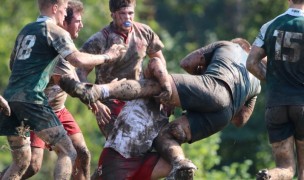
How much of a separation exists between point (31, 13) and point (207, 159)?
47.0 ft

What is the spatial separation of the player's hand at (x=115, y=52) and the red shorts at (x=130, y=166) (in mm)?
988

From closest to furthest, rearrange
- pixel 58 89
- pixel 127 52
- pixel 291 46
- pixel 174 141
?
pixel 291 46
pixel 174 141
pixel 58 89
pixel 127 52

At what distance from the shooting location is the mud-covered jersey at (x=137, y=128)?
41.7 feet

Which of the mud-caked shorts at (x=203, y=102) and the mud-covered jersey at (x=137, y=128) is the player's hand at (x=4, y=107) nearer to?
the mud-covered jersey at (x=137, y=128)

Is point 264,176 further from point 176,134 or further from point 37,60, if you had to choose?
point 37,60

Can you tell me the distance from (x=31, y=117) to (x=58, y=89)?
1.13 m

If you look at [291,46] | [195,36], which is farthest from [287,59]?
[195,36]

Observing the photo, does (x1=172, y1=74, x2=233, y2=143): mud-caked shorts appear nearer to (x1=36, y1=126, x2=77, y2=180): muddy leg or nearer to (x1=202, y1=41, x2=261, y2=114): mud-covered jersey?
(x1=202, y1=41, x2=261, y2=114): mud-covered jersey

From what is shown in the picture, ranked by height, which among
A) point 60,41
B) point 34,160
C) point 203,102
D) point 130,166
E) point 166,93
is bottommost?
point 34,160

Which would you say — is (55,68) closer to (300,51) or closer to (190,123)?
(190,123)

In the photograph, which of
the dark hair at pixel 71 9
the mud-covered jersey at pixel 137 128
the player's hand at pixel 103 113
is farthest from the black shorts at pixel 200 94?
the dark hair at pixel 71 9

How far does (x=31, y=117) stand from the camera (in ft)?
39.5

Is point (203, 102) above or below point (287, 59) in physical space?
below

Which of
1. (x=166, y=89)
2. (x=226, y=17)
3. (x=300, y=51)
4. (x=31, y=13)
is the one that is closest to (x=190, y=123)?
(x=166, y=89)
